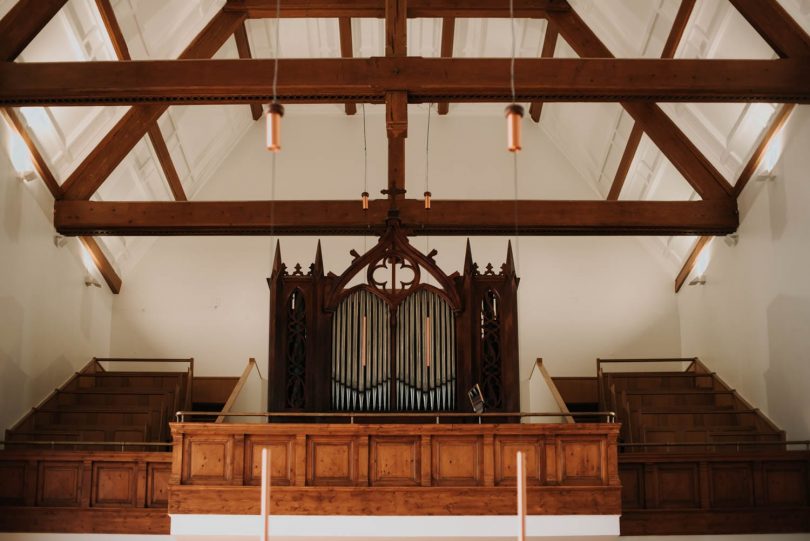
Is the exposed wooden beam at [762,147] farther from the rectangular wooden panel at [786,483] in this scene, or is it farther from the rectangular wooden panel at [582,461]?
the rectangular wooden panel at [582,461]

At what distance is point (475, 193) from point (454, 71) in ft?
22.6

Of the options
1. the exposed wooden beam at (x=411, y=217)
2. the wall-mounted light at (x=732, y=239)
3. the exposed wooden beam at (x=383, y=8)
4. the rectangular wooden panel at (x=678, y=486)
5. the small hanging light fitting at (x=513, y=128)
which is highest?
the exposed wooden beam at (x=383, y=8)

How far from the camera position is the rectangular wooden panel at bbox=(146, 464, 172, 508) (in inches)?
505

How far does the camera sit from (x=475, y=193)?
18.4 meters

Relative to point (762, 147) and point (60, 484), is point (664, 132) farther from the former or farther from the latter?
point (60, 484)

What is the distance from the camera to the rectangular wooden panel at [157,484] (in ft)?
42.1

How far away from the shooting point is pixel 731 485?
12750 millimetres

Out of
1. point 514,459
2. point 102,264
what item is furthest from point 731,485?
point 102,264

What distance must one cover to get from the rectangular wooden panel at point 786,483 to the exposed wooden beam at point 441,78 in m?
4.48

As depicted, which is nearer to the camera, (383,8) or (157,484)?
(157,484)

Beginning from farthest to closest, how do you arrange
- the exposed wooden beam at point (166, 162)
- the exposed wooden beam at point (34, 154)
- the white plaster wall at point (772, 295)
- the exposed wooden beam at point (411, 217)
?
the exposed wooden beam at point (166, 162)
the exposed wooden beam at point (411, 217)
the exposed wooden beam at point (34, 154)
the white plaster wall at point (772, 295)

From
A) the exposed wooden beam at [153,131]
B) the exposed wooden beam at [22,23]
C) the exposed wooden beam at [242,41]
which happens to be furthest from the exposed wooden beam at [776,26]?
the exposed wooden beam at [22,23]

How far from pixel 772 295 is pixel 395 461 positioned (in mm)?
6019

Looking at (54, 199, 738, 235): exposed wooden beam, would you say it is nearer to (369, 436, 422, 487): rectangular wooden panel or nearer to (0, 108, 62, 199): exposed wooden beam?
(0, 108, 62, 199): exposed wooden beam
